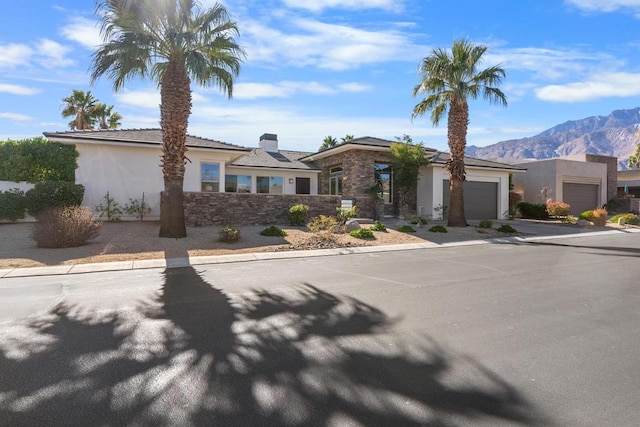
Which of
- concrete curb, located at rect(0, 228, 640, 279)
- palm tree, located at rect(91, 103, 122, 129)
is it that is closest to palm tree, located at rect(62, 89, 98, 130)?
palm tree, located at rect(91, 103, 122, 129)

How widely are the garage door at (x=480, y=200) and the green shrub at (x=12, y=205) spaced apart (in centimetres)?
2415

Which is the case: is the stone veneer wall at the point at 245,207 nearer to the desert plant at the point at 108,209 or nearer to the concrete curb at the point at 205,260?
the desert plant at the point at 108,209

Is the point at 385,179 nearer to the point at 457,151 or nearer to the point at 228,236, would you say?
the point at 457,151

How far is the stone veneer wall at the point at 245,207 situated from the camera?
16.6 m

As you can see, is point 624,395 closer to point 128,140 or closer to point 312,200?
point 312,200

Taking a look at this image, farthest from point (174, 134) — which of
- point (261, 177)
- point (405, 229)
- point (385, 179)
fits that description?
point (385, 179)

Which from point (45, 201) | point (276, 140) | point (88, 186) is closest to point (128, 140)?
point (88, 186)

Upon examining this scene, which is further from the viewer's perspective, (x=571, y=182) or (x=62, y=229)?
(x=571, y=182)

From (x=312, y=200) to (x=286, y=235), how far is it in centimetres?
433

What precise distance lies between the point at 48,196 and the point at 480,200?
2456cm

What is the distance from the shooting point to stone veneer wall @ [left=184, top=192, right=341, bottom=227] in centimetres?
1664

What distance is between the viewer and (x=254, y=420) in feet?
9.28

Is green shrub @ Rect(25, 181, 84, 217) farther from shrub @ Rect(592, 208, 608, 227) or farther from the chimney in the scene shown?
shrub @ Rect(592, 208, 608, 227)

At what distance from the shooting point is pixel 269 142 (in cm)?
2930
